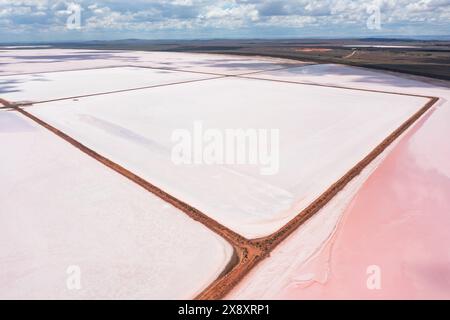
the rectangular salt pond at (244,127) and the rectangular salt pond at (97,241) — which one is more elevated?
the rectangular salt pond at (244,127)

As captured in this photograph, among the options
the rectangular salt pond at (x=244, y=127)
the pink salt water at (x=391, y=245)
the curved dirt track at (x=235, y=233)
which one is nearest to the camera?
the pink salt water at (x=391, y=245)

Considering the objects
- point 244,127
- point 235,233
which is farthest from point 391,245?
point 244,127

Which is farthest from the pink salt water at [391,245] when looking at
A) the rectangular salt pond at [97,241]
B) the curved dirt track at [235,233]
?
the rectangular salt pond at [97,241]

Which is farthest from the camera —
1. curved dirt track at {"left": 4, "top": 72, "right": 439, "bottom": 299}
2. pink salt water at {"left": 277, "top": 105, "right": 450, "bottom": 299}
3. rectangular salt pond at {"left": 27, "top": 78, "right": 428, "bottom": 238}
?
rectangular salt pond at {"left": 27, "top": 78, "right": 428, "bottom": 238}

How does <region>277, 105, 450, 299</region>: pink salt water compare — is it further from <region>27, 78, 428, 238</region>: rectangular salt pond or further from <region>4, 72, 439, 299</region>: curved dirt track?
<region>27, 78, 428, 238</region>: rectangular salt pond

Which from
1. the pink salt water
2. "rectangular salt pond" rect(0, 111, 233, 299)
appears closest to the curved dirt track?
"rectangular salt pond" rect(0, 111, 233, 299)

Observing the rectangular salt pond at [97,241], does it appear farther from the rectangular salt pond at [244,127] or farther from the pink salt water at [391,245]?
the pink salt water at [391,245]

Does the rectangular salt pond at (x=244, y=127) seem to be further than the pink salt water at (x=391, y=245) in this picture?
Yes

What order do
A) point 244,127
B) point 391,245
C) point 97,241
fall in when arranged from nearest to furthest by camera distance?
1. point 391,245
2. point 97,241
3. point 244,127

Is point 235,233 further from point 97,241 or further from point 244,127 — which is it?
point 244,127

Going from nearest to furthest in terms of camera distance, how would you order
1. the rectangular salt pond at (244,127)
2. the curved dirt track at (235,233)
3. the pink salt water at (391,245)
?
1. the pink salt water at (391,245)
2. the curved dirt track at (235,233)
3. the rectangular salt pond at (244,127)
